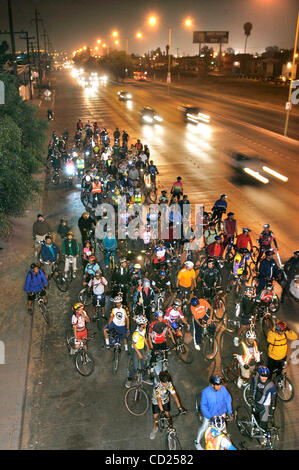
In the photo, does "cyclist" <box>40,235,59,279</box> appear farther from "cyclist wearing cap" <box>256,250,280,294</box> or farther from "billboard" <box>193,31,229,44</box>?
"billboard" <box>193,31,229,44</box>

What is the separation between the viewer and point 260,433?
7.60 m

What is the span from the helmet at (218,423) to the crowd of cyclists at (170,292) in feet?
0.05

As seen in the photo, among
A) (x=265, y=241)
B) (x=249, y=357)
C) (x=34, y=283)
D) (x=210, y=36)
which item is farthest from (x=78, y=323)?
(x=210, y=36)

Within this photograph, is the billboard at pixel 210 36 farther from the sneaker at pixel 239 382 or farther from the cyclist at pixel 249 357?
the sneaker at pixel 239 382

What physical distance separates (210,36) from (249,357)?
464 feet

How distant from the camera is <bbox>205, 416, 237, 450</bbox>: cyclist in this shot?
6.24 metres

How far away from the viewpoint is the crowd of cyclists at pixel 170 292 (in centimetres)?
745

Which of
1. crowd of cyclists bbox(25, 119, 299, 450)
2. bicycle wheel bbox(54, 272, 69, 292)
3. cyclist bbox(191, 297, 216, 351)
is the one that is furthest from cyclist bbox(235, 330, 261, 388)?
bicycle wheel bbox(54, 272, 69, 292)

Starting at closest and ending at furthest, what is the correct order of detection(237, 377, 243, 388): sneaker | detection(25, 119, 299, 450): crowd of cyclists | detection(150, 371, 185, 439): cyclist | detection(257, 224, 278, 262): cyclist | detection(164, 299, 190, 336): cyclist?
detection(150, 371, 185, 439): cyclist < detection(25, 119, 299, 450): crowd of cyclists < detection(237, 377, 243, 388): sneaker < detection(164, 299, 190, 336): cyclist < detection(257, 224, 278, 262): cyclist

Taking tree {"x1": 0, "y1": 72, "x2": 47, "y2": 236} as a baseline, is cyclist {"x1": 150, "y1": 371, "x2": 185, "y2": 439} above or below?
below

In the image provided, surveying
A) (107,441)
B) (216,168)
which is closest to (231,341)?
(107,441)

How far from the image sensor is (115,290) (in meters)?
10.9

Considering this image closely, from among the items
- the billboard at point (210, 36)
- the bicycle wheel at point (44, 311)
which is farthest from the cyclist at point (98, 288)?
the billboard at point (210, 36)
